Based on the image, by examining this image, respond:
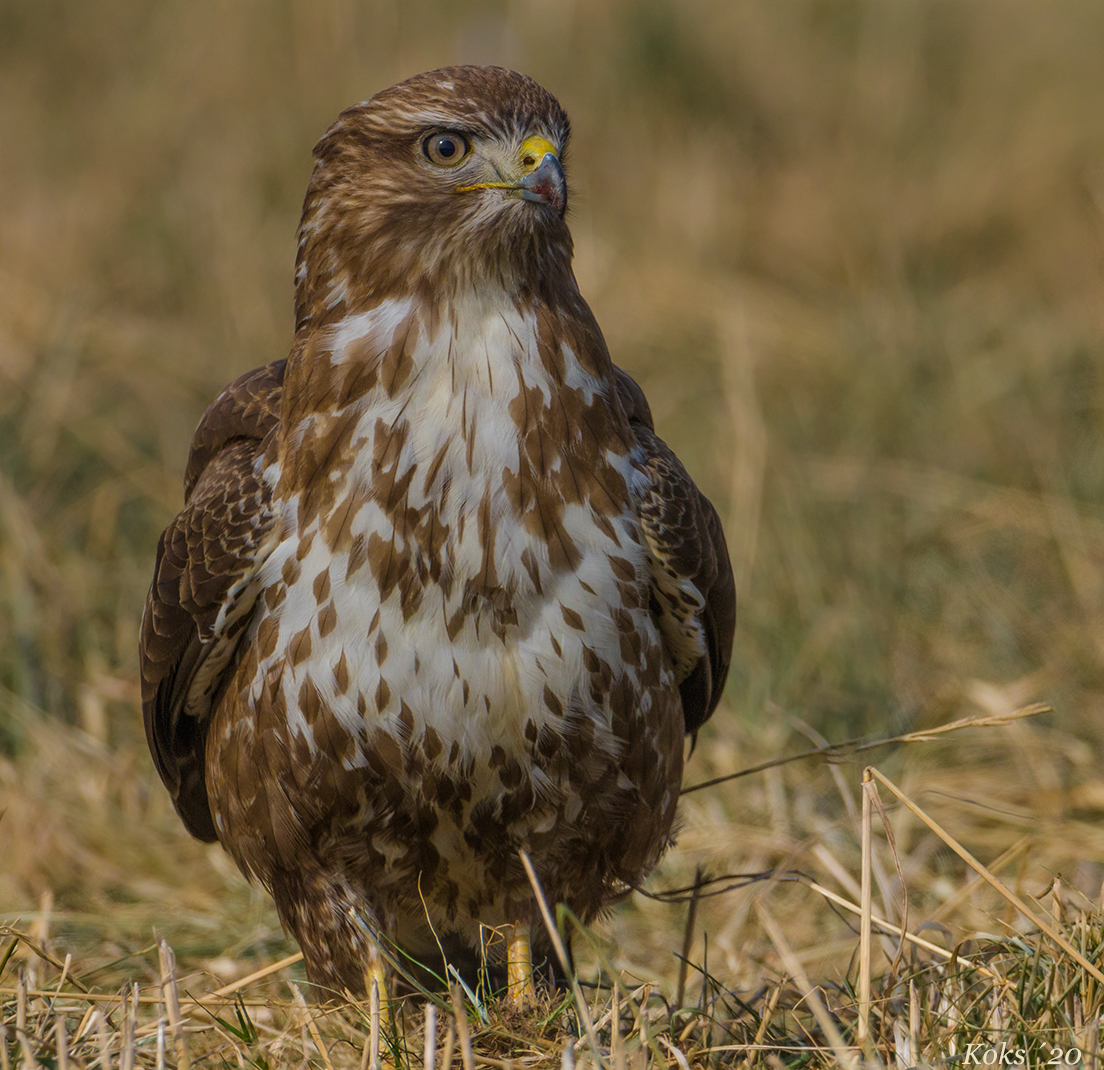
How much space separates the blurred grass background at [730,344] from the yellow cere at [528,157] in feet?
2.55

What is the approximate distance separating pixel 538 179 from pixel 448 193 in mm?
184

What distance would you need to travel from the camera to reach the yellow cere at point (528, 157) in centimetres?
301

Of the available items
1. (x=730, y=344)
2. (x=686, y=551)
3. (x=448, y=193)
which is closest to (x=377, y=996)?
(x=686, y=551)

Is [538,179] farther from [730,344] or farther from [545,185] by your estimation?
[730,344]

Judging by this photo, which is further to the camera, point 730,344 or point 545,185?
point 730,344

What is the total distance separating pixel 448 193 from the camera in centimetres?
302

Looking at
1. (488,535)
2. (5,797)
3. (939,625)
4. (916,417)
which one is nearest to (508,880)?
(488,535)

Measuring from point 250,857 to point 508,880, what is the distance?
1.87 feet

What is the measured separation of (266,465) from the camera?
3.18 meters

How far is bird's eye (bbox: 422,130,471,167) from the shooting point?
3.04m
